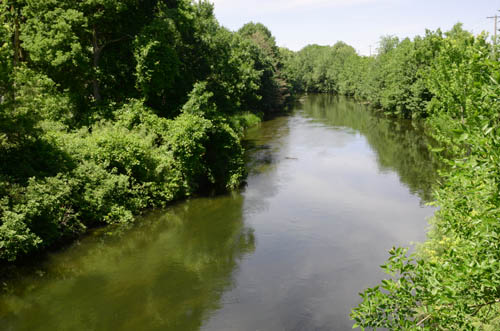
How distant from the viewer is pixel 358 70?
103438mm

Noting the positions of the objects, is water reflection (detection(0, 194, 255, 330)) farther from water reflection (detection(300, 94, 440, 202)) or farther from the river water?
water reflection (detection(300, 94, 440, 202))

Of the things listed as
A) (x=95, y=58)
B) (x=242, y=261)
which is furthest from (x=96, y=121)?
(x=242, y=261)

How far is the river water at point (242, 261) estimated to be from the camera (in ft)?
47.6

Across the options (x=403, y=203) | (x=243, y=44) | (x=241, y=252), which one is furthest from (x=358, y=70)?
(x=241, y=252)

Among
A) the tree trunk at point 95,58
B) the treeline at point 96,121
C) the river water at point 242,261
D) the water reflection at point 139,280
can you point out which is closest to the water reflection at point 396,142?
the river water at point 242,261

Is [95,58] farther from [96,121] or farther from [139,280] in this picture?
[139,280]

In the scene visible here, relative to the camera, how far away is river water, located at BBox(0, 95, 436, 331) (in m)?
14.5

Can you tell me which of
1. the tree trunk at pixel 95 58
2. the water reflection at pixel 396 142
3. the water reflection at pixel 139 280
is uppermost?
the tree trunk at pixel 95 58

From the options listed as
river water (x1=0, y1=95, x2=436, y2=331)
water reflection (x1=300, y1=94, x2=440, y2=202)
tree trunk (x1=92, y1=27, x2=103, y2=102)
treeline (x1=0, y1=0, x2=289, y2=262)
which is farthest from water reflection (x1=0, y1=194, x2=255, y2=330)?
water reflection (x1=300, y1=94, x2=440, y2=202)

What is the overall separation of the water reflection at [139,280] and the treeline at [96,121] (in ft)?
6.42

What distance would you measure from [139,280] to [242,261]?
4.87m

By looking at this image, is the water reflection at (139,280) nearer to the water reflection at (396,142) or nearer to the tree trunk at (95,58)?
the tree trunk at (95,58)

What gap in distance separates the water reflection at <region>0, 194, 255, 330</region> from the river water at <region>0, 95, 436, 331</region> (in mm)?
51

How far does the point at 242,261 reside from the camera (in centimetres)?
1878
